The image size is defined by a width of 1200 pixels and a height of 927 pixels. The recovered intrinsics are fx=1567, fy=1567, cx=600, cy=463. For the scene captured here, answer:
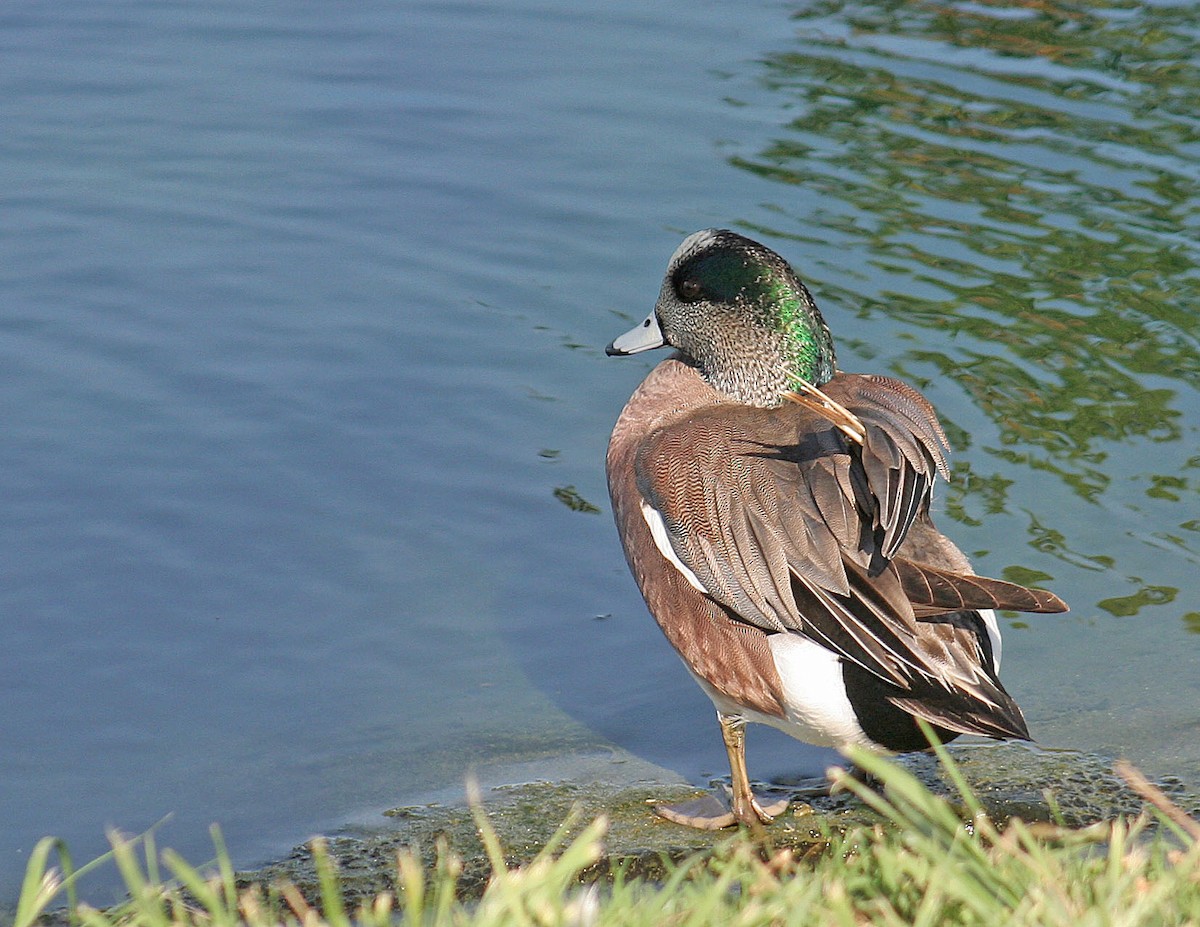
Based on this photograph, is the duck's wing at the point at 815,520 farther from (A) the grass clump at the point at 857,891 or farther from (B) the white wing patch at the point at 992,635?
(A) the grass clump at the point at 857,891

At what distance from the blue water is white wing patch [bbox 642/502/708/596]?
0.70 metres

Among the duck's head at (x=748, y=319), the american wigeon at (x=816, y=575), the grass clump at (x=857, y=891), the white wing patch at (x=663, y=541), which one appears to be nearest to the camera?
the grass clump at (x=857, y=891)

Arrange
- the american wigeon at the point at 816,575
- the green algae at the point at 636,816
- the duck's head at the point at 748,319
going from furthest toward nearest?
the duck's head at the point at 748,319 < the green algae at the point at 636,816 < the american wigeon at the point at 816,575

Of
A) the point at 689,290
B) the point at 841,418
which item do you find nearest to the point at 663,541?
the point at 841,418

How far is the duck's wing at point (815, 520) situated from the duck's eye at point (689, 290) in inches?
25.6

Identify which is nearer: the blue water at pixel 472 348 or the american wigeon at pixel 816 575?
the american wigeon at pixel 816 575

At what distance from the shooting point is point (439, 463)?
5457mm

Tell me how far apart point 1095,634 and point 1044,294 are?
215cm

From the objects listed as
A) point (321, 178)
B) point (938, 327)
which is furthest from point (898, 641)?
point (321, 178)

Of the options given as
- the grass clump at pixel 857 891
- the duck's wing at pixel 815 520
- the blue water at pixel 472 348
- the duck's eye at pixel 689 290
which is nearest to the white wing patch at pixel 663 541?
the duck's wing at pixel 815 520

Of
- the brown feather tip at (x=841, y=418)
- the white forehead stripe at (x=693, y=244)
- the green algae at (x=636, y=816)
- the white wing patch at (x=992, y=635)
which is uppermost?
the white forehead stripe at (x=693, y=244)

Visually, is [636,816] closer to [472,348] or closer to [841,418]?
[841,418]

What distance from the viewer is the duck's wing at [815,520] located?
11.0 feet

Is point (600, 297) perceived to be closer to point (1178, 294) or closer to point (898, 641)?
point (1178, 294)
